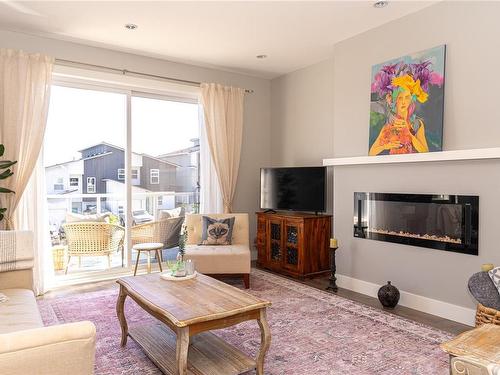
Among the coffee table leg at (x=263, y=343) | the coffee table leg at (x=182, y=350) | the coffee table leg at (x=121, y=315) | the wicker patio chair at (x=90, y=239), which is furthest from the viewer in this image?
the wicker patio chair at (x=90, y=239)

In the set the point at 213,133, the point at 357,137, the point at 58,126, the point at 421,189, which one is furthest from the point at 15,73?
the point at 421,189

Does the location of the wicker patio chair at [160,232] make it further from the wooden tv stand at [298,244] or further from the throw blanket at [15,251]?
the throw blanket at [15,251]

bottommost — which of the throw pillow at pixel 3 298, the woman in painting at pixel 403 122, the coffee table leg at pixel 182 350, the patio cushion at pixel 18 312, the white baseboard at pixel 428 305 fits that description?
the white baseboard at pixel 428 305

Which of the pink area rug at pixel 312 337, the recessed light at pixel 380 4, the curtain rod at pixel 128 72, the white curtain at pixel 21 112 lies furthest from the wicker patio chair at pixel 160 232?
the recessed light at pixel 380 4

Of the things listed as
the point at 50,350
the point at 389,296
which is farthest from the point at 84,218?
the point at 50,350

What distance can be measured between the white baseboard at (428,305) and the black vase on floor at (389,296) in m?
0.15

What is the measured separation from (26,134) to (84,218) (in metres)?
1.12

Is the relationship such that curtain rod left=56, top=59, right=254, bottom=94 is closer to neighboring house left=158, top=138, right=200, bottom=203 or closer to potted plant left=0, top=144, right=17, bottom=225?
neighboring house left=158, top=138, right=200, bottom=203

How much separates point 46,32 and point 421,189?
4085 mm

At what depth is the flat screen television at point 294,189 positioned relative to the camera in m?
4.65

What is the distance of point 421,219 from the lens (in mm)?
3500

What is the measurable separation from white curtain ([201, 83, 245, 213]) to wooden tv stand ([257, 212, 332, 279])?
2.53 feet

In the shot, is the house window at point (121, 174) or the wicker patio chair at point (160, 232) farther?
the wicker patio chair at point (160, 232)

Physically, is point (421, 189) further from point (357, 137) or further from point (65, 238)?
point (65, 238)
